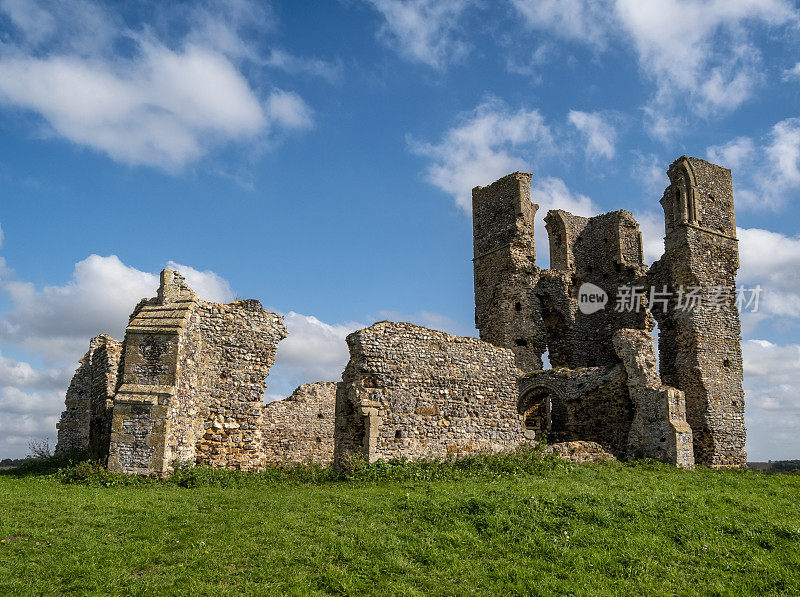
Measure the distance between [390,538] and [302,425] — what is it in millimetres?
14783

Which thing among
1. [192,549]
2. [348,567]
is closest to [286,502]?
[192,549]

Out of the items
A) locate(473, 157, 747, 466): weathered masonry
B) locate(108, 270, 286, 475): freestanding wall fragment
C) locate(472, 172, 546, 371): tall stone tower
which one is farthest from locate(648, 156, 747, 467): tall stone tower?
locate(108, 270, 286, 475): freestanding wall fragment

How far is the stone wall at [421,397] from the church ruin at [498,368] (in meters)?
0.04

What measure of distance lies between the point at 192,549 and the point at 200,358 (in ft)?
23.8

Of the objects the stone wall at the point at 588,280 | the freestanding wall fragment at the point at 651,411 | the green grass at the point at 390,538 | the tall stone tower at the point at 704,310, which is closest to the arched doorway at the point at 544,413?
the freestanding wall fragment at the point at 651,411

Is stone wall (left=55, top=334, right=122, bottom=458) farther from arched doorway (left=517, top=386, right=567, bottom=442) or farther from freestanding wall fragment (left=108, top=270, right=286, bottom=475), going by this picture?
arched doorway (left=517, top=386, right=567, bottom=442)

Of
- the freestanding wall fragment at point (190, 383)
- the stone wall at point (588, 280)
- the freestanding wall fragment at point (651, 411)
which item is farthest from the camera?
the stone wall at point (588, 280)

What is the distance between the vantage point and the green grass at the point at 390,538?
314 inches

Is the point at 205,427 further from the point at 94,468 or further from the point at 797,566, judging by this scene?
the point at 797,566

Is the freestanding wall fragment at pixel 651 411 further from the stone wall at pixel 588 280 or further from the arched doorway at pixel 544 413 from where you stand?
the stone wall at pixel 588 280

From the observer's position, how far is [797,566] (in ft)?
29.1

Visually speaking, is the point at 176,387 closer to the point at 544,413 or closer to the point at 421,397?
the point at 421,397

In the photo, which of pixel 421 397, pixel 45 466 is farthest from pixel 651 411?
pixel 45 466

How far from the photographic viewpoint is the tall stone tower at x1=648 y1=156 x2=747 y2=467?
947 inches
